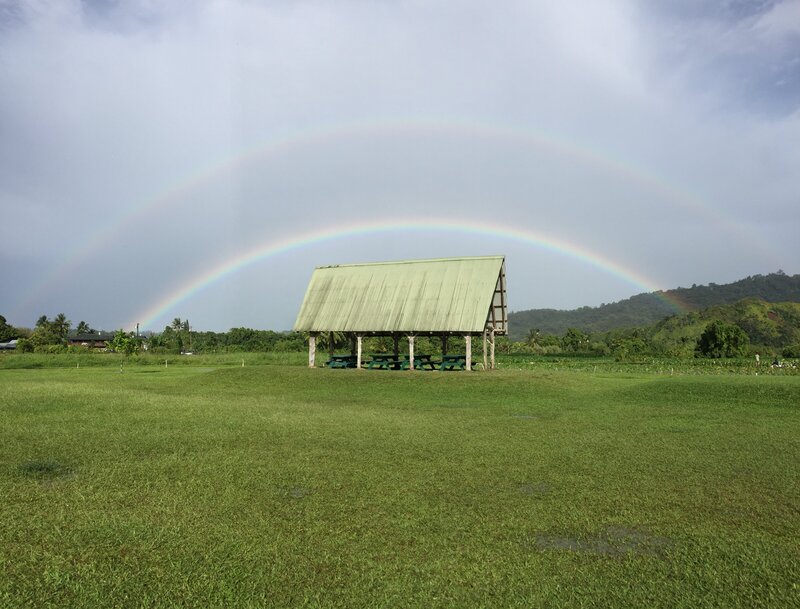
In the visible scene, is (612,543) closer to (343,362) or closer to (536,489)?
(536,489)

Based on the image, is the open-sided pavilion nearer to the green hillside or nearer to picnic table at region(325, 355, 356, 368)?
picnic table at region(325, 355, 356, 368)

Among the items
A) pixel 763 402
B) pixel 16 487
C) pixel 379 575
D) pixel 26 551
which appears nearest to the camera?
pixel 379 575

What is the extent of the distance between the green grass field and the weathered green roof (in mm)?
17322

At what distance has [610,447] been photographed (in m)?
13.5

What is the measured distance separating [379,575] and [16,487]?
22.6 feet

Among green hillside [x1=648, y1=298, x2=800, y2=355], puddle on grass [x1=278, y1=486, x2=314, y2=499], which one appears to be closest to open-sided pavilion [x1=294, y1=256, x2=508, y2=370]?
puddle on grass [x1=278, y1=486, x2=314, y2=499]

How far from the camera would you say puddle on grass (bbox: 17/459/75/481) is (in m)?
10.1

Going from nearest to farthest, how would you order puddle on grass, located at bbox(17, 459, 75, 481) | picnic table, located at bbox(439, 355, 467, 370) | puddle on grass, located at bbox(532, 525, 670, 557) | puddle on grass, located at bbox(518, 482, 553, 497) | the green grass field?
the green grass field < puddle on grass, located at bbox(532, 525, 670, 557) < puddle on grass, located at bbox(518, 482, 553, 497) < puddle on grass, located at bbox(17, 459, 75, 481) < picnic table, located at bbox(439, 355, 467, 370)

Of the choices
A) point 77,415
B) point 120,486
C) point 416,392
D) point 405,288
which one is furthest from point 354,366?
point 120,486

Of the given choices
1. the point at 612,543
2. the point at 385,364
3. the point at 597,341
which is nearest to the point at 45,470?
the point at 612,543

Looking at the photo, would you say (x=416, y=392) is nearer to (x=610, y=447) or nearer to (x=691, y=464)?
(x=610, y=447)

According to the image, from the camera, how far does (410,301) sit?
3738 cm

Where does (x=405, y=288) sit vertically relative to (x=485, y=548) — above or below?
above

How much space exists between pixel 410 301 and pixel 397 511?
29.2 metres
